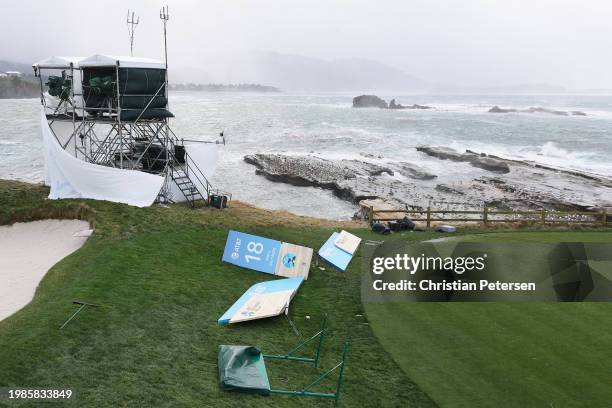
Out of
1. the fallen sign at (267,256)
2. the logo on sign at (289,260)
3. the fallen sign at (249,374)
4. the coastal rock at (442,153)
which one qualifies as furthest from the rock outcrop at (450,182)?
the fallen sign at (249,374)

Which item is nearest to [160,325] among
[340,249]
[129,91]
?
[340,249]

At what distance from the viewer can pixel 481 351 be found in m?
15.7

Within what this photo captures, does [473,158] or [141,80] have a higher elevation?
[141,80]

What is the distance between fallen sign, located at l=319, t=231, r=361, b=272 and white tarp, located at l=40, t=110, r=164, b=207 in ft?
32.1

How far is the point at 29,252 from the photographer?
23.9m

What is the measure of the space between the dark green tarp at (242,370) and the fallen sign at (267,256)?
8.59 metres

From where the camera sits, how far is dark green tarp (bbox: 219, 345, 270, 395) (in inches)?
506

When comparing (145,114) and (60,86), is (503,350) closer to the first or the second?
(145,114)

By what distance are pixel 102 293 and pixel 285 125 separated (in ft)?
370

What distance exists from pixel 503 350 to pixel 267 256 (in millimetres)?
10942

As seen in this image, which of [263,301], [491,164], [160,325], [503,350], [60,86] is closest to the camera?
[503,350]

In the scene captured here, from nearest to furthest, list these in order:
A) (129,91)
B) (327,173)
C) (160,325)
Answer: (160,325)
(129,91)
(327,173)

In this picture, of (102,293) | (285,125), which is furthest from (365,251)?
(285,125)

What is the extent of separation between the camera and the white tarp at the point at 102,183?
2844cm
